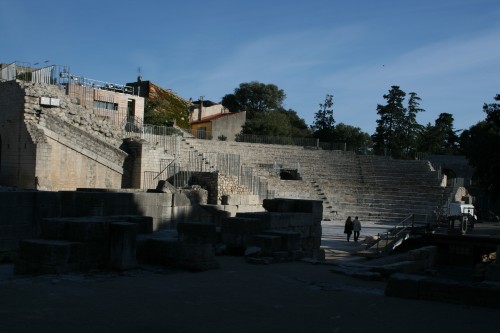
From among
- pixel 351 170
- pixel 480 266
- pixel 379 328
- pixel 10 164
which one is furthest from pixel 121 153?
pixel 379 328

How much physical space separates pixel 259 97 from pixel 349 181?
33791mm

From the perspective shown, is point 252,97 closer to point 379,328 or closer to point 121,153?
point 121,153

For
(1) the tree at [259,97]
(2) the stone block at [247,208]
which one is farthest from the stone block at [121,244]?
(1) the tree at [259,97]

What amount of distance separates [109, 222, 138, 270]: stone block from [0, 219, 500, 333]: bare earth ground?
274 mm

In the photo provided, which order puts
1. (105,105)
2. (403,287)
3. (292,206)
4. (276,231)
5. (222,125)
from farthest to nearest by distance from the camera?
1. (222,125)
2. (105,105)
3. (292,206)
4. (276,231)
5. (403,287)

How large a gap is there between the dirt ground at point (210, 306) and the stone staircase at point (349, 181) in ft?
73.6

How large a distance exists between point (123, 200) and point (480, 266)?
11.2m

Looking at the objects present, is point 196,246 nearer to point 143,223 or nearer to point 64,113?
point 143,223

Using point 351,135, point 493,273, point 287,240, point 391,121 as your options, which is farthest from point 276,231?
point 391,121

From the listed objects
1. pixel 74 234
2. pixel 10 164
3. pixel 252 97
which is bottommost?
pixel 74 234

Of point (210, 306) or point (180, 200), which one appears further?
point (180, 200)

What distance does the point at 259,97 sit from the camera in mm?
69000

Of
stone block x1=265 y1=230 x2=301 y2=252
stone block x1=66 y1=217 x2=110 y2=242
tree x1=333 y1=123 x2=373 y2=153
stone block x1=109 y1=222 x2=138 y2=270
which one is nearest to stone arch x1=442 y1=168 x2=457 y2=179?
tree x1=333 y1=123 x2=373 y2=153

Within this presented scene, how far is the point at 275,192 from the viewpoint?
3397 centimetres
